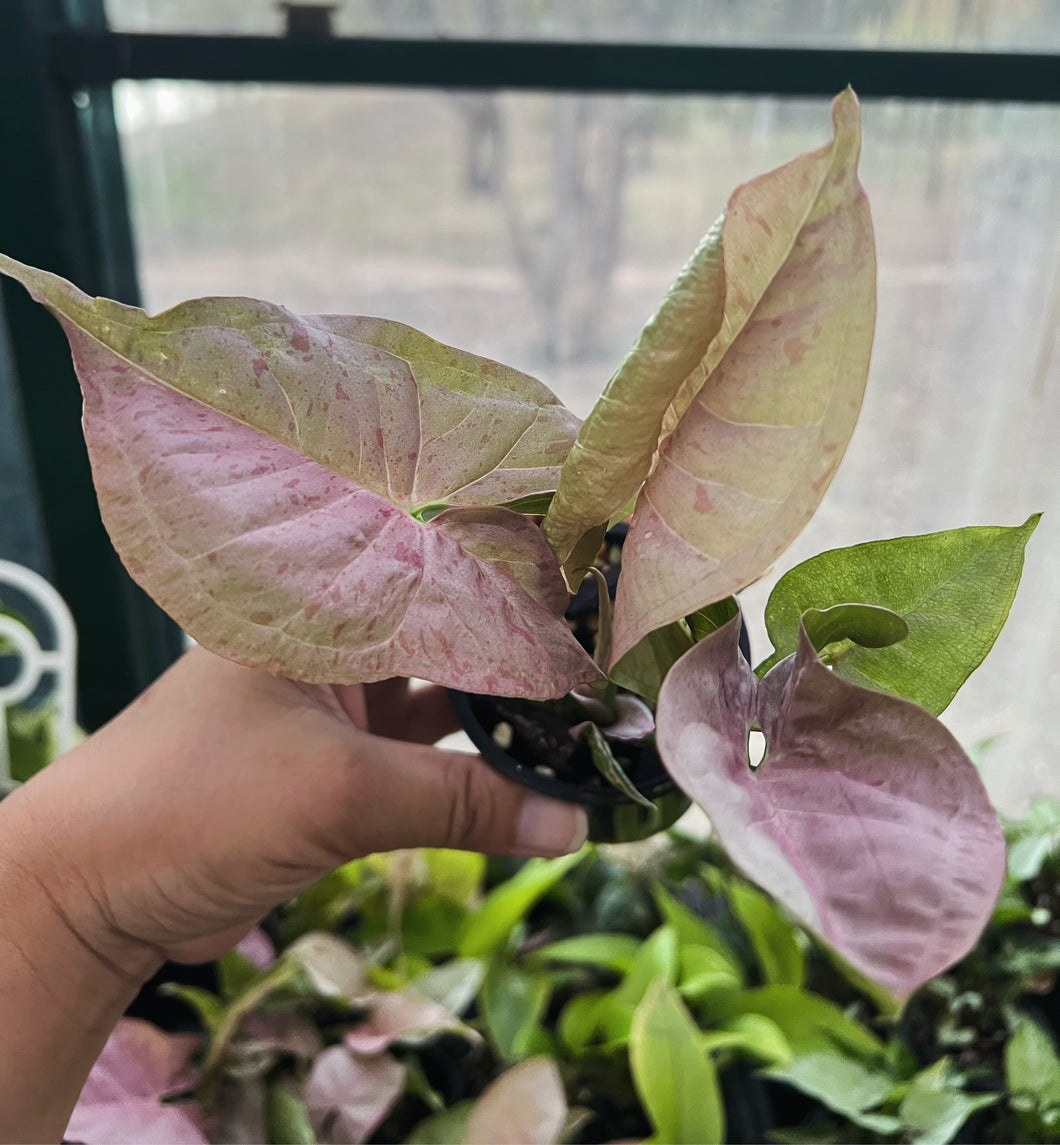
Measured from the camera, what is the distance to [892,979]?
0.19 meters

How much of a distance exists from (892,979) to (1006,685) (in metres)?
0.92

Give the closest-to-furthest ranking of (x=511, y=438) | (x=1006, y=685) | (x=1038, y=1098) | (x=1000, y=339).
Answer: (x=511, y=438) < (x=1038, y=1098) < (x=1000, y=339) < (x=1006, y=685)

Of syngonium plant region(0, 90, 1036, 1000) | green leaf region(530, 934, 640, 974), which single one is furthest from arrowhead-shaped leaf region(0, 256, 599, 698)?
green leaf region(530, 934, 640, 974)

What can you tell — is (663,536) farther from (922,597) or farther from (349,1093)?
(349,1093)

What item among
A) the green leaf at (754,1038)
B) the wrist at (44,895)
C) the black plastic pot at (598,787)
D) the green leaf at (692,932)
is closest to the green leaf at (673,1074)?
the green leaf at (754,1038)

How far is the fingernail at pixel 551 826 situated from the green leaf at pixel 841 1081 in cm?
A: 34

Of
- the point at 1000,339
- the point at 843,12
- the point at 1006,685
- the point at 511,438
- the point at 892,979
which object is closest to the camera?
the point at 892,979

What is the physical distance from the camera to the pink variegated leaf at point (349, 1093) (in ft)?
2.19

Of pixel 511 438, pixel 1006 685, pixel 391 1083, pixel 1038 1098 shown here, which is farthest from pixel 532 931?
pixel 511 438

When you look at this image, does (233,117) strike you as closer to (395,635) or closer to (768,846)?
(395,635)

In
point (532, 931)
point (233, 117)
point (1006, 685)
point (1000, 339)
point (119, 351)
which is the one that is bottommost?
point (532, 931)

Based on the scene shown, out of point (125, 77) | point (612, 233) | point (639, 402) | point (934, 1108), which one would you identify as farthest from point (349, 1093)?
point (125, 77)

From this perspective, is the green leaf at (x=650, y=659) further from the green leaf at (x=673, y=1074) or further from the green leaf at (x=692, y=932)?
the green leaf at (x=692, y=932)

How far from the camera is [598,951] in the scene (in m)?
0.79
